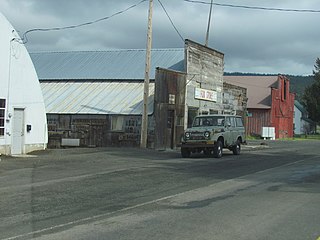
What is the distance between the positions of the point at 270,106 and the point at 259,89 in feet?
17.1

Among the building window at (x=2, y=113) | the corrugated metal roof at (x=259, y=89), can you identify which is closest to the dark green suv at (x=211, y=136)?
the building window at (x=2, y=113)

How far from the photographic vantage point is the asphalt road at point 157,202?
7.91 m

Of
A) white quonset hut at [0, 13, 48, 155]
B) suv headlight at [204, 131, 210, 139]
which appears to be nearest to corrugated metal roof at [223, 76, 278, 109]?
suv headlight at [204, 131, 210, 139]

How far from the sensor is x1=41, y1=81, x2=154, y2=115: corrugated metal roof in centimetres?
3129

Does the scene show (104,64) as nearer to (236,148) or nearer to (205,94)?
(205,94)

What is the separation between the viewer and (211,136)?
2388 centimetres

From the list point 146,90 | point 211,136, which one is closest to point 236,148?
point 211,136

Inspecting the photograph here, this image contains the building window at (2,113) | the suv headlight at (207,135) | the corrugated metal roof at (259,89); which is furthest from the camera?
the corrugated metal roof at (259,89)

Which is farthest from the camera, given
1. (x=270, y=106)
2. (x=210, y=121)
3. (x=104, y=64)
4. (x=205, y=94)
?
(x=270, y=106)

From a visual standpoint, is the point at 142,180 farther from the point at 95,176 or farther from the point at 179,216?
the point at 179,216

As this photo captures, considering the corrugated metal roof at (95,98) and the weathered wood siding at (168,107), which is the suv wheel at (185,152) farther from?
the corrugated metal roof at (95,98)

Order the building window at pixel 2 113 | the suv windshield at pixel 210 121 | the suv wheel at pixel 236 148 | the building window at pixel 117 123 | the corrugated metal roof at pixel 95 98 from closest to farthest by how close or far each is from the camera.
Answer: the building window at pixel 2 113 → the suv windshield at pixel 210 121 → the suv wheel at pixel 236 148 → the building window at pixel 117 123 → the corrugated metal roof at pixel 95 98

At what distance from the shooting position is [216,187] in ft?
43.4

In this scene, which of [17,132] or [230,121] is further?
[230,121]
